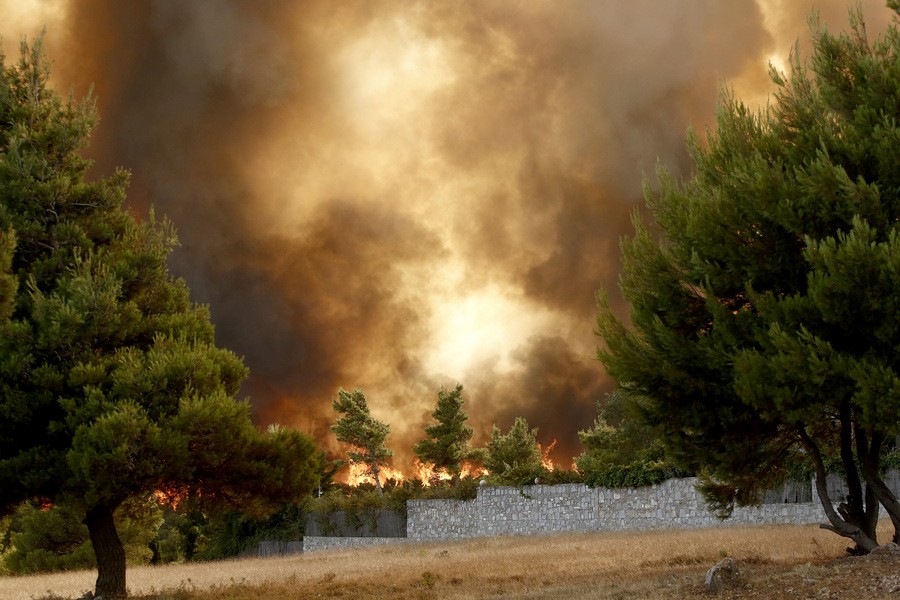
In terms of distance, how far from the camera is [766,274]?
14.7 meters

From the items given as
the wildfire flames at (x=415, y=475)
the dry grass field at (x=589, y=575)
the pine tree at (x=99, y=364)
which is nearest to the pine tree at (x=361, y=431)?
the wildfire flames at (x=415, y=475)

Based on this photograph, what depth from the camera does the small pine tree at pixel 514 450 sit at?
57.4 metres

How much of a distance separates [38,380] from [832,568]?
1452 cm

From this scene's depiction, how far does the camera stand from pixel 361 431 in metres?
59.2

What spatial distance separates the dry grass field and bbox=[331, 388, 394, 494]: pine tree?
31271 mm

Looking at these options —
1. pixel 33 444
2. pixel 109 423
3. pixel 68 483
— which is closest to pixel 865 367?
pixel 109 423

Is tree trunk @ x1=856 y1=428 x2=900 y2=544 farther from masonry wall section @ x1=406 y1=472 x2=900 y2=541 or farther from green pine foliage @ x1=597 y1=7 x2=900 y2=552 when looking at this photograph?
masonry wall section @ x1=406 y1=472 x2=900 y2=541

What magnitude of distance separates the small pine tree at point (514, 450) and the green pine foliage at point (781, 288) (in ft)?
132

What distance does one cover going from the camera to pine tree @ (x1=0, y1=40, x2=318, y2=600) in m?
14.8

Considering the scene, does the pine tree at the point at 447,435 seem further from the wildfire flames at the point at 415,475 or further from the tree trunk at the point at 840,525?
the tree trunk at the point at 840,525

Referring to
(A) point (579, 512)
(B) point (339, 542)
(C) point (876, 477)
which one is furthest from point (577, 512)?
(C) point (876, 477)

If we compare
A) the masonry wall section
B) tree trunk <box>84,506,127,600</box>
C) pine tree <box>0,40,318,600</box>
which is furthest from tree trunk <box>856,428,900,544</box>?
tree trunk <box>84,506,127,600</box>

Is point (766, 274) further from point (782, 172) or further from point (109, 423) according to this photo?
point (109, 423)

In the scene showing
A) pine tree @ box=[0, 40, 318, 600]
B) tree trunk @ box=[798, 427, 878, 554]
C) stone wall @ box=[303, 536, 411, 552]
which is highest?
pine tree @ box=[0, 40, 318, 600]
